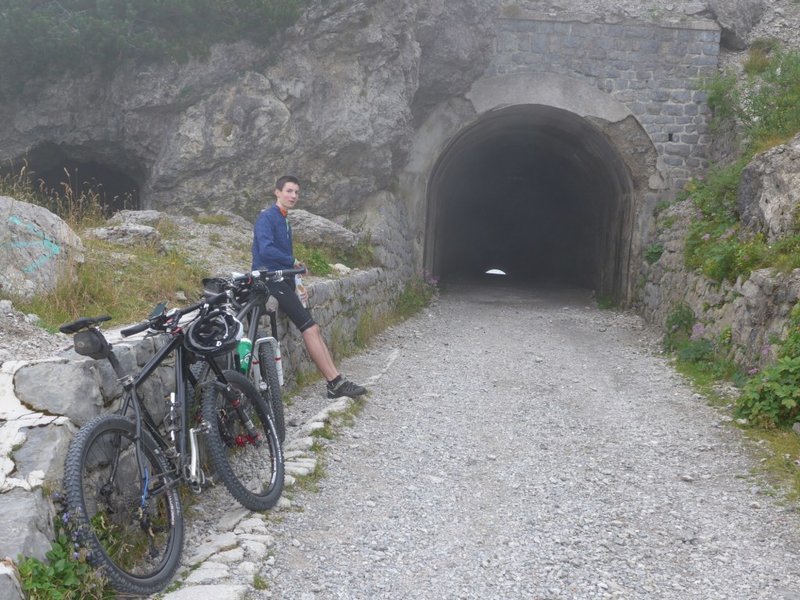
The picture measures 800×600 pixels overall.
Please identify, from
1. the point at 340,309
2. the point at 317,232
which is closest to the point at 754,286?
the point at 340,309

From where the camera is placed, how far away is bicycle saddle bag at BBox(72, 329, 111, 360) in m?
3.32

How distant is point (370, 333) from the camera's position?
9.34 metres

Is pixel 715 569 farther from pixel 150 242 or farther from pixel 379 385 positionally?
pixel 150 242

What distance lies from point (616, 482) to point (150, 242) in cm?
468

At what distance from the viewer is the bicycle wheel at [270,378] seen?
504 cm

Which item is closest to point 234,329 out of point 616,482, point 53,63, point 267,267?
point 267,267

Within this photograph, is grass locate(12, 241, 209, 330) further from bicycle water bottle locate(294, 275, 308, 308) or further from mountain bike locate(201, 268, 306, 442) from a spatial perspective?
bicycle water bottle locate(294, 275, 308, 308)

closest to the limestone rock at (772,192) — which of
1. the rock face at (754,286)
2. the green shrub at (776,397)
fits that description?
the rock face at (754,286)

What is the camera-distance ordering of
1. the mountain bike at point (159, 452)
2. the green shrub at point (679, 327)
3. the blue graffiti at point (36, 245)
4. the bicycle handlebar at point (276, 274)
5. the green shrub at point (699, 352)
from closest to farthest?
the mountain bike at point (159, 452) → the blue graffiti at point (36, 245) → the bicycle handlebar at point (276, 274) → the green shrub at point (699, 352) → the green shrub at point (679, 327)

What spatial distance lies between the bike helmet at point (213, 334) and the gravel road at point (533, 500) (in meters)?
1.01

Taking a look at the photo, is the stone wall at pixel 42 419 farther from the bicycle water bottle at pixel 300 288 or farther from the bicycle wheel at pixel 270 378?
the bicycle water bottle at pixel 300 288

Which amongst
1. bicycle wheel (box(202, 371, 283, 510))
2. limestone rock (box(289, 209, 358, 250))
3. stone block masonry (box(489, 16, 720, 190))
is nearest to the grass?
bicycle wheel (box(202, 371, 283, 510))

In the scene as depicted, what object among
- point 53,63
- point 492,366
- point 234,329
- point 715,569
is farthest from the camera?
point 53,63

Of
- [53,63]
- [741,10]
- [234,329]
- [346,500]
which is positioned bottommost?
[346,500]
